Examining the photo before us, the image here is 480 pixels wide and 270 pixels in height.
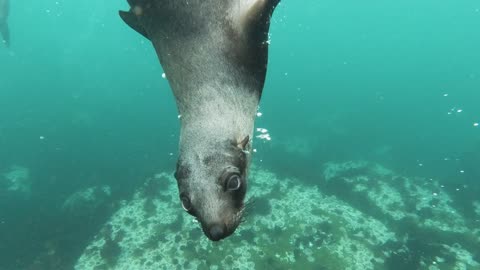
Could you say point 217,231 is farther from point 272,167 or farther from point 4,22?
point 4,22

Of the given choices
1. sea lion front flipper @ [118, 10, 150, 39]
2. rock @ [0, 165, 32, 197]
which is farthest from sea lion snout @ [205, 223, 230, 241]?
rock @ [0, 165, 32, 197]

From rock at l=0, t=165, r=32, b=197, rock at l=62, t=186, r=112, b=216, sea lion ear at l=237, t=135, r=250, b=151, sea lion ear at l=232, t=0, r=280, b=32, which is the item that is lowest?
rock at l=0, t=165, r=32, b=197

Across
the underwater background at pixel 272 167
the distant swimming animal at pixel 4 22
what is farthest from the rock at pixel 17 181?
the distant swimming animal at pixel 4 22

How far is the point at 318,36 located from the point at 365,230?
60.4 metres

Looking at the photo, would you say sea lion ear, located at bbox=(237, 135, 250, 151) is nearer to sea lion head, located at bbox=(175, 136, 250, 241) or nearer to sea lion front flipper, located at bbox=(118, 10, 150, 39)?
sea lion head, located at bbox=(175, 136, 250, 241)

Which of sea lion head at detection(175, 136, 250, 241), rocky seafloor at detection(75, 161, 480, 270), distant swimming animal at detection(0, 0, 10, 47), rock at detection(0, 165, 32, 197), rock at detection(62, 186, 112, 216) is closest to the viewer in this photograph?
sea lion head at detection(175, 136, 250, 241)

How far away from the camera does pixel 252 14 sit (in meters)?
1.65

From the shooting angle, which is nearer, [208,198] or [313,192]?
[208,198]

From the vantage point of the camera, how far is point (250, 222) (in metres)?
15.3

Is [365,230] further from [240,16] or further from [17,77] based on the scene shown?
[17,77]

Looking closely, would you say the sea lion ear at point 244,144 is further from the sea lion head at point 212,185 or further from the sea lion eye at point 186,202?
the sea lion eye at point 186,202

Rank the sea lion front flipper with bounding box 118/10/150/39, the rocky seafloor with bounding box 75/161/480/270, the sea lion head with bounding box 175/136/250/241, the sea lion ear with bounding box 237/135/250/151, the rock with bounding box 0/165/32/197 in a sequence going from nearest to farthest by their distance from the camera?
the sea lion head with bounding box 175/136/250/241
the sea lion ear with bounding box 237/135/250/151
the sea lion front flipper with bounding box 118/10/150/39
the rocky seafloor with bounding box 75/161/480/270
the rock with bounding box 0/165/32/197

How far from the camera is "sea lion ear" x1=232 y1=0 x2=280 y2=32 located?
1649mm

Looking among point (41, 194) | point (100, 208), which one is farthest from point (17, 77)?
point (100, 208)
